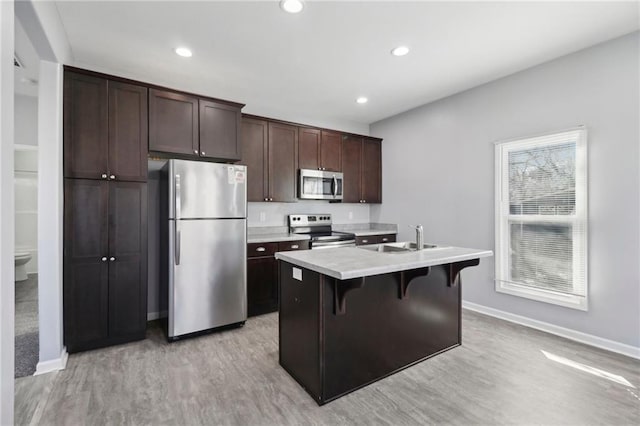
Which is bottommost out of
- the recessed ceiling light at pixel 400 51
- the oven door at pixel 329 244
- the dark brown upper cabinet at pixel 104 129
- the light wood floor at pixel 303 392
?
the light wood floor at pixel 303 392

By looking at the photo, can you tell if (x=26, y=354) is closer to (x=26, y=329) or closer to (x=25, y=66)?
(x=26, y=329)

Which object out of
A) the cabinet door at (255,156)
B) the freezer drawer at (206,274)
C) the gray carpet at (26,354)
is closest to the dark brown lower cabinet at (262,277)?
the freezer drawer at (206,274)

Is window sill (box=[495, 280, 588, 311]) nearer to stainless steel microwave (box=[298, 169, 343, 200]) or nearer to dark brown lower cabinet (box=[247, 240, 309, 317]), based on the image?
stainless steel microwave (box=[298, 169, 343, 200])

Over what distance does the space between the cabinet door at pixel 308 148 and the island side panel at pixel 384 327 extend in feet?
7.91

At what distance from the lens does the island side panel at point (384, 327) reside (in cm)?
202

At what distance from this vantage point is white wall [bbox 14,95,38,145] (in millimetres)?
4035

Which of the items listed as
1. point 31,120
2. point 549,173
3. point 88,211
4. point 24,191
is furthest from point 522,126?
point 24,191

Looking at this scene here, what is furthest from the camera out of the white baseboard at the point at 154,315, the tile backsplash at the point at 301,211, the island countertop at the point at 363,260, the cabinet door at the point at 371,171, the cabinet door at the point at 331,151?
the cabinet door at the point at 371,171

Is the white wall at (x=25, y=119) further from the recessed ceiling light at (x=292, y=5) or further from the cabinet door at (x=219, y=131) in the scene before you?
the recessed ceiling light at (x=292, y=5)

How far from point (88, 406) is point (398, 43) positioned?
141 inches

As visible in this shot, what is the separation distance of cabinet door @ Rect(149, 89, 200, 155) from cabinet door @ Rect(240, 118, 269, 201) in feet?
2.38

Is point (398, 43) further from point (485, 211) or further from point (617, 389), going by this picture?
point (617, 389)

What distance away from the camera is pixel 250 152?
3844 mm

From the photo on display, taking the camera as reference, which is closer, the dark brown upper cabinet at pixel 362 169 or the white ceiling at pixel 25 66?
the white ceiling at pixel 25 66
